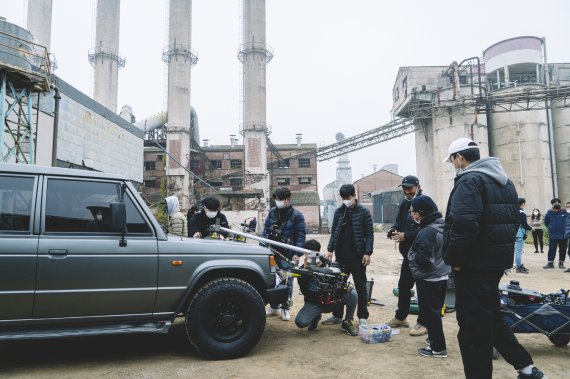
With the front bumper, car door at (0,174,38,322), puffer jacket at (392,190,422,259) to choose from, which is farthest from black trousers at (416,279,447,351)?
A: car door at (0,174,38,322)

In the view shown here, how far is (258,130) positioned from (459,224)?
1366 inches

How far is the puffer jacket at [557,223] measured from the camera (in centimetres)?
1003

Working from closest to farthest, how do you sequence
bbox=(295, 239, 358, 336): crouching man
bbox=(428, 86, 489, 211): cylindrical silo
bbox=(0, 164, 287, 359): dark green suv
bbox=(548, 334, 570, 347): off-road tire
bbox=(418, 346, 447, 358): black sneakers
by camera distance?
bbox=(0, 164, 287, 359): dark green suv, bbox=(548, 334, 570, 347): off-road tire, bbox=(418, 346, 447, 358): black sneakers, bbox=(295, 239, 358, 336): crouching man, bbox=(428, 86, 489, 211): cylindrical silo

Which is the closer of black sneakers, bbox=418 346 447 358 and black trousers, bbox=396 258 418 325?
black sneakers, bbox=418 346 447 358

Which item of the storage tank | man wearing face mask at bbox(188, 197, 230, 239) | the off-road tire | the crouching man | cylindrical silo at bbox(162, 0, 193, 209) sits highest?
cylindrical silo at bbox(162, 0, 193, 209)

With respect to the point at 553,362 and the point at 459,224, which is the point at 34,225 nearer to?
the point at 459,224

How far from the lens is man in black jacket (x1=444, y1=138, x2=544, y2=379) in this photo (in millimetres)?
2918

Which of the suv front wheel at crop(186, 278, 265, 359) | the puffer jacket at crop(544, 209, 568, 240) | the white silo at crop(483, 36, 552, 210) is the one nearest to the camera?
the suv front wheel at crop(186, 278, 265, 359)

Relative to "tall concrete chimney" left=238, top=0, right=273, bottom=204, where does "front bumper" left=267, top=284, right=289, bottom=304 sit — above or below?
below

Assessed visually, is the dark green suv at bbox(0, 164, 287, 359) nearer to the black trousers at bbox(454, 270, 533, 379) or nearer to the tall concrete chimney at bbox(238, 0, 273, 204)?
the black trousers at bbox(454, 270, 533, 379)

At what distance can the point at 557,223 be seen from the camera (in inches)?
397

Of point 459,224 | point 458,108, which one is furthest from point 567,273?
point 458,108

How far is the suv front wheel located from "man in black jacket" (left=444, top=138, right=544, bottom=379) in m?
2.06

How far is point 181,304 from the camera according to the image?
3.87 m
